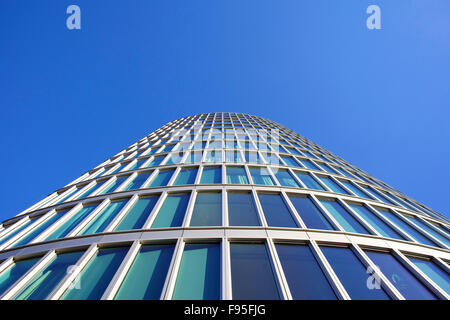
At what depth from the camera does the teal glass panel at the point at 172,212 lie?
31.6ft

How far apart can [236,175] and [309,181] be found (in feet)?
14.8

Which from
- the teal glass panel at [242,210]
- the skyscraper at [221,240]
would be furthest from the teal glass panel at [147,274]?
the teal glass panel at [242,210]

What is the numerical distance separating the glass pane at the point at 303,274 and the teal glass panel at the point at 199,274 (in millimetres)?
2098

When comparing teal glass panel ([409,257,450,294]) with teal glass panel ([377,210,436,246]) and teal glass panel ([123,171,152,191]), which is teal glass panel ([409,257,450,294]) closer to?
teal glass panel ([377,210,436,246])

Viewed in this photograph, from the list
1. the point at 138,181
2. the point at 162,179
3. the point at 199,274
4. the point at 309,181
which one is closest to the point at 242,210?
the point at 199,274

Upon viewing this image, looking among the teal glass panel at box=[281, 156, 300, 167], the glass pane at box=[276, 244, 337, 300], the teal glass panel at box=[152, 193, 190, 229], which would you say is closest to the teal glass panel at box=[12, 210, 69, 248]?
the teal glass panel at box=[152, 193, 190, 229]

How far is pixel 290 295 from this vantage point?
20.8 ft

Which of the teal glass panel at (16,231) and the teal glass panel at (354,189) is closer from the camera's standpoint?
the teal glass panel at (16,231)

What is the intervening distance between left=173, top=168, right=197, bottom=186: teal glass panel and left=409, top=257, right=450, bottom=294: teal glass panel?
10484mm

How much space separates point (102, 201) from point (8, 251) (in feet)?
13.1

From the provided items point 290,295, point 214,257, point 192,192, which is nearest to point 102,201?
point 192,192

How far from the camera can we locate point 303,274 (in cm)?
717

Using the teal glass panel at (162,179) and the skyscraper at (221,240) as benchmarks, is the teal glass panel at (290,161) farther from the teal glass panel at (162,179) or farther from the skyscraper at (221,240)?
the teal glass panel at (162,179)
